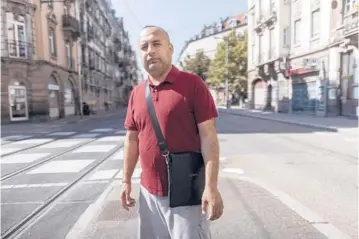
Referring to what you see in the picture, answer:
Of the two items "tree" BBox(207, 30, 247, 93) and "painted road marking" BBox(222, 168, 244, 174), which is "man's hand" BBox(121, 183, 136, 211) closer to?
"painted road marking" BBox(222, 168, 244, 174)

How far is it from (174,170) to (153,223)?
51 cm

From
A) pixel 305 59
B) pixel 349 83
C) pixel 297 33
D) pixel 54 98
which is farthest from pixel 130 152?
pixel 54 98

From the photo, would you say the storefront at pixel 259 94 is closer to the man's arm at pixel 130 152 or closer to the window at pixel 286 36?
the window at pixel 286 36

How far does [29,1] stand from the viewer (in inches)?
792

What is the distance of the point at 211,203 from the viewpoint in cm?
174

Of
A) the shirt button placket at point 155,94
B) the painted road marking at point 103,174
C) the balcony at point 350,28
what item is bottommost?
the painted road marking at point 103,174

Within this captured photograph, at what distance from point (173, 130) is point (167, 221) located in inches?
24.6

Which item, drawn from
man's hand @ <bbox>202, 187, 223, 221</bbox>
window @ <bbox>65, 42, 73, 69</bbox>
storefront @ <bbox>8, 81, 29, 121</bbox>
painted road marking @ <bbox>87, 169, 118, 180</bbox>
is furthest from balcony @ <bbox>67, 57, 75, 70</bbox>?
man's hand @ <bbox>202, 187, 223, 221</bbox>

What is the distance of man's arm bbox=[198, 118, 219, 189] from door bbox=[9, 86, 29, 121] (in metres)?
21.3

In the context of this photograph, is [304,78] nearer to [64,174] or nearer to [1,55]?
[64,174]

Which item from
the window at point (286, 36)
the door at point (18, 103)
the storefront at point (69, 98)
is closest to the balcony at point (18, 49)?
the door at point (18, 103)

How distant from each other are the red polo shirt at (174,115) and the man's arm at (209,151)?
43mm

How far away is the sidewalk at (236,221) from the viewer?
3.04m

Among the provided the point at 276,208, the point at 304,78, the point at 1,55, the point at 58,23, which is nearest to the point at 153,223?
the point at 276,208
